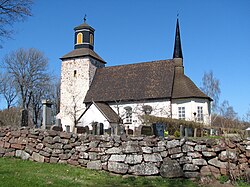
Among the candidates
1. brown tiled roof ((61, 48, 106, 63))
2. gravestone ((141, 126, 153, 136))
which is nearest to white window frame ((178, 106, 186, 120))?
brown tiled roof ((61, 48, 106, 63))

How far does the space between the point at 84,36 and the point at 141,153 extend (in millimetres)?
29130

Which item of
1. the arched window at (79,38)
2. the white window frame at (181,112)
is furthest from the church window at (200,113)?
the arched window at (79,38)

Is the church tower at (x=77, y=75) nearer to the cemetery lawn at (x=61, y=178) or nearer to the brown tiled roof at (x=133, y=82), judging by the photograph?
the brown tiled roof at (x=133, y=82)

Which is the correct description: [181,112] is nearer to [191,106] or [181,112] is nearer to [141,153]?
[191,106]

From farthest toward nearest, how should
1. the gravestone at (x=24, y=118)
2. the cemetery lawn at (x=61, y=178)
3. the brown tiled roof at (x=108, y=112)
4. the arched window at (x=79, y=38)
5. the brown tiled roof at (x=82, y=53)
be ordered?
the arched window at (x=79, y=38)
the brown tiled roof at (x=82, y=53)
the brown tiled roof at (x=108, y=112)
the gravestone at (x=24, y=118)
the cemetery lawn at (x=61, y=178)

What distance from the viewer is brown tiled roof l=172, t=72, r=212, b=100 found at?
27.9m

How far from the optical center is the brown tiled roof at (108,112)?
2678cm

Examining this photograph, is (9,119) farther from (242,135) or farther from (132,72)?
(242,135)

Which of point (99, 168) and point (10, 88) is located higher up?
point (10, 88)

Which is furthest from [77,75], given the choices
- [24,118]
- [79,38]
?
[24,118]

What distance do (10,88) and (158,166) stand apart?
133ft

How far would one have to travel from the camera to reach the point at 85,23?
122 feet

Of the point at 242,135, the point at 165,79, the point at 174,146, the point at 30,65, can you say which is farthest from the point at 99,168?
the point at 30,65

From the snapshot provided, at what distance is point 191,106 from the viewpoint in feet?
91.0
